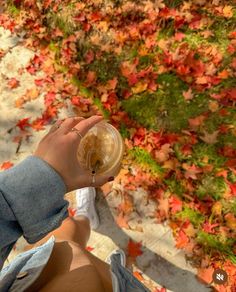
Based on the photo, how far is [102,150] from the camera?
2113mm

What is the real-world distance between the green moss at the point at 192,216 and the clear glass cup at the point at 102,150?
109cm

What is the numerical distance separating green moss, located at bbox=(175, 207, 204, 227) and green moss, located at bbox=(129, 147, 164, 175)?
15.6 inches

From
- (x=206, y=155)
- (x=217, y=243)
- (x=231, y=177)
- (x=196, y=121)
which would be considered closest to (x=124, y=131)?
(x=196, y=121)

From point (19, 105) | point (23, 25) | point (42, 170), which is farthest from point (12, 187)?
point (23, 25)

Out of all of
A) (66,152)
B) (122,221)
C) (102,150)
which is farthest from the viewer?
(122,221)

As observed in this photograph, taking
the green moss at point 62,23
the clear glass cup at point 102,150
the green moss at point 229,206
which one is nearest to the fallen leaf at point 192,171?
the green moss at point 229,206

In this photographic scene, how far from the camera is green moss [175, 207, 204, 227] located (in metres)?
2.91

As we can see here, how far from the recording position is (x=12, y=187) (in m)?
1.37

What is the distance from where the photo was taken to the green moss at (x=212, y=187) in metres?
2.97

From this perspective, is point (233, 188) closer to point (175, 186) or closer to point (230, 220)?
point (230, 220)

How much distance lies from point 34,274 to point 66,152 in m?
0.80

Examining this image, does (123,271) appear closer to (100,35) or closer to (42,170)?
(42,170)

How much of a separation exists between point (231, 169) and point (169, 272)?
39.7 inches

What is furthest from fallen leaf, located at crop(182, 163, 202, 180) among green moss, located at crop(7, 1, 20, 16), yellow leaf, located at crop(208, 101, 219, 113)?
green moss, located at crop(7, 1, 20, 16)
